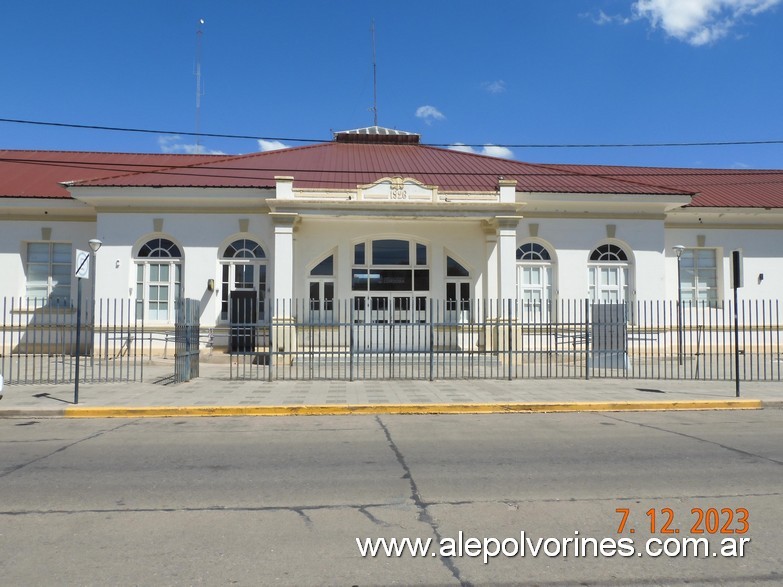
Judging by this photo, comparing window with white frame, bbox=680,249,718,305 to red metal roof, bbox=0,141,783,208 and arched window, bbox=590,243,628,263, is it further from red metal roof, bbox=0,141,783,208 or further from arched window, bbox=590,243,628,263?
arched window, bbox=590,243,628,263

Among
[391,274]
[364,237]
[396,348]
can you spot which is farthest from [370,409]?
[364,237]

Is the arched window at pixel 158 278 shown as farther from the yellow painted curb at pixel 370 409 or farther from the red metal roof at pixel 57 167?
the yellow painted curb at pixel 370 409

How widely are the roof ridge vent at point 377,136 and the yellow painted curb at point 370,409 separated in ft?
68.6

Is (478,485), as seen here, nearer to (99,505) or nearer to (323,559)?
(323,559)

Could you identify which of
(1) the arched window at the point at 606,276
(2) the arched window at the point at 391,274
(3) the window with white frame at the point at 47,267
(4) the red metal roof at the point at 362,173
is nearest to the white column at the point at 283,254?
(4) the red metal roof at the point at 362,173

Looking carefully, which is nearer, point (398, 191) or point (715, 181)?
point (398, 191)

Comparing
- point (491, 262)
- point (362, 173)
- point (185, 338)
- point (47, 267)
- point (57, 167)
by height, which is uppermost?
point (57, 167)

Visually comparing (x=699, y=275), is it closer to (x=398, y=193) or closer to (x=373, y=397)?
(x=398, y=193)

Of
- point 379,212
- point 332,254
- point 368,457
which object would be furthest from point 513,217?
point 368,457

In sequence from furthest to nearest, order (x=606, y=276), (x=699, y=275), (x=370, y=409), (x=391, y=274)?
(x=699, y=275) → (x=606, y=276) → (x=391, y=274) → (x=370, y=409)

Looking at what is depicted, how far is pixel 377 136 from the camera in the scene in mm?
30484

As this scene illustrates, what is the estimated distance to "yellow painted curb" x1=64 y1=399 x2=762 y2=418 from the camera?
1141 centimetres

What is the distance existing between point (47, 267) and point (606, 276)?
69.8 ft

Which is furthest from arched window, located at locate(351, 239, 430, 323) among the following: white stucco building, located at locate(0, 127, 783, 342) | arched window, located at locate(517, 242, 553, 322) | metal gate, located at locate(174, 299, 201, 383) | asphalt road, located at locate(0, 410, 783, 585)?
asphalt road, located at locate(0, 410, 783, 585)
